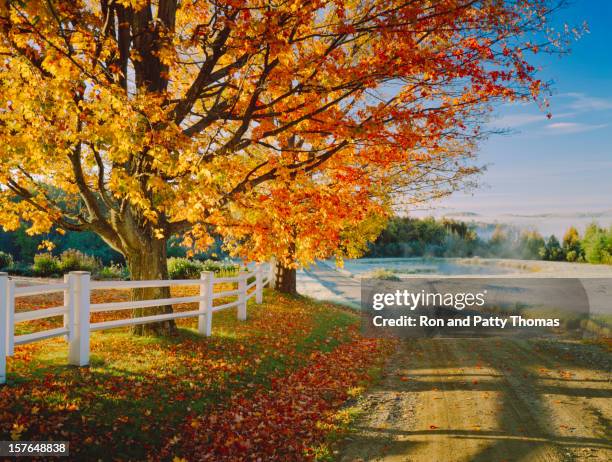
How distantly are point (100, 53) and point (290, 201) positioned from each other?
18.2 feet

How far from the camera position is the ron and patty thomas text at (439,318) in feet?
61.4

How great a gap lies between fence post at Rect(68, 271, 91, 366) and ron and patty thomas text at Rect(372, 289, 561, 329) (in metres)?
10.2

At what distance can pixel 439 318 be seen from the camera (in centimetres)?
2028

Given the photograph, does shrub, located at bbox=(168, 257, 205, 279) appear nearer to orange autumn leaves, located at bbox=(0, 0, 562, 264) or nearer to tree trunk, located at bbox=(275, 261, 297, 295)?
tree trunk, located at bbox=(275, 261, 297, 295)

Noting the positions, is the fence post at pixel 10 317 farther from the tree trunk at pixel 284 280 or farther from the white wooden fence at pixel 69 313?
the tree trunk at pixel 284 280

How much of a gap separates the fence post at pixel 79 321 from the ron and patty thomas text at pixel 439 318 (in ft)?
33.6

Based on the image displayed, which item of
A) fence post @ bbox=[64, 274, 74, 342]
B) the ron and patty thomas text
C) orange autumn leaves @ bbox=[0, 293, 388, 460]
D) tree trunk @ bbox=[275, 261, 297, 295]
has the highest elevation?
fence post @ bbox=[64, 274, 74, 342]

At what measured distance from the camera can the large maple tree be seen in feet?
26.2

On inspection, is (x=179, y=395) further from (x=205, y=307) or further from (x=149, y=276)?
(x=149, y=276)

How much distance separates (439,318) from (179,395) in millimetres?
15105

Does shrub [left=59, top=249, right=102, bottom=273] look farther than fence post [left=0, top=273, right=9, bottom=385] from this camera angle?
Yes

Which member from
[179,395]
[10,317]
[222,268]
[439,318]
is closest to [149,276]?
[179,395]

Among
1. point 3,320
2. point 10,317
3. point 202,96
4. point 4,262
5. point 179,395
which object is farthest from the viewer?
point 4,262

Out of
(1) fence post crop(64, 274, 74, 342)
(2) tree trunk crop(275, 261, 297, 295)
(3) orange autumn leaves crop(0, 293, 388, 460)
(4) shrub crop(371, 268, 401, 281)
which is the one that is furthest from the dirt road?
(4) shrub crop(371, 268, 401, 281)
